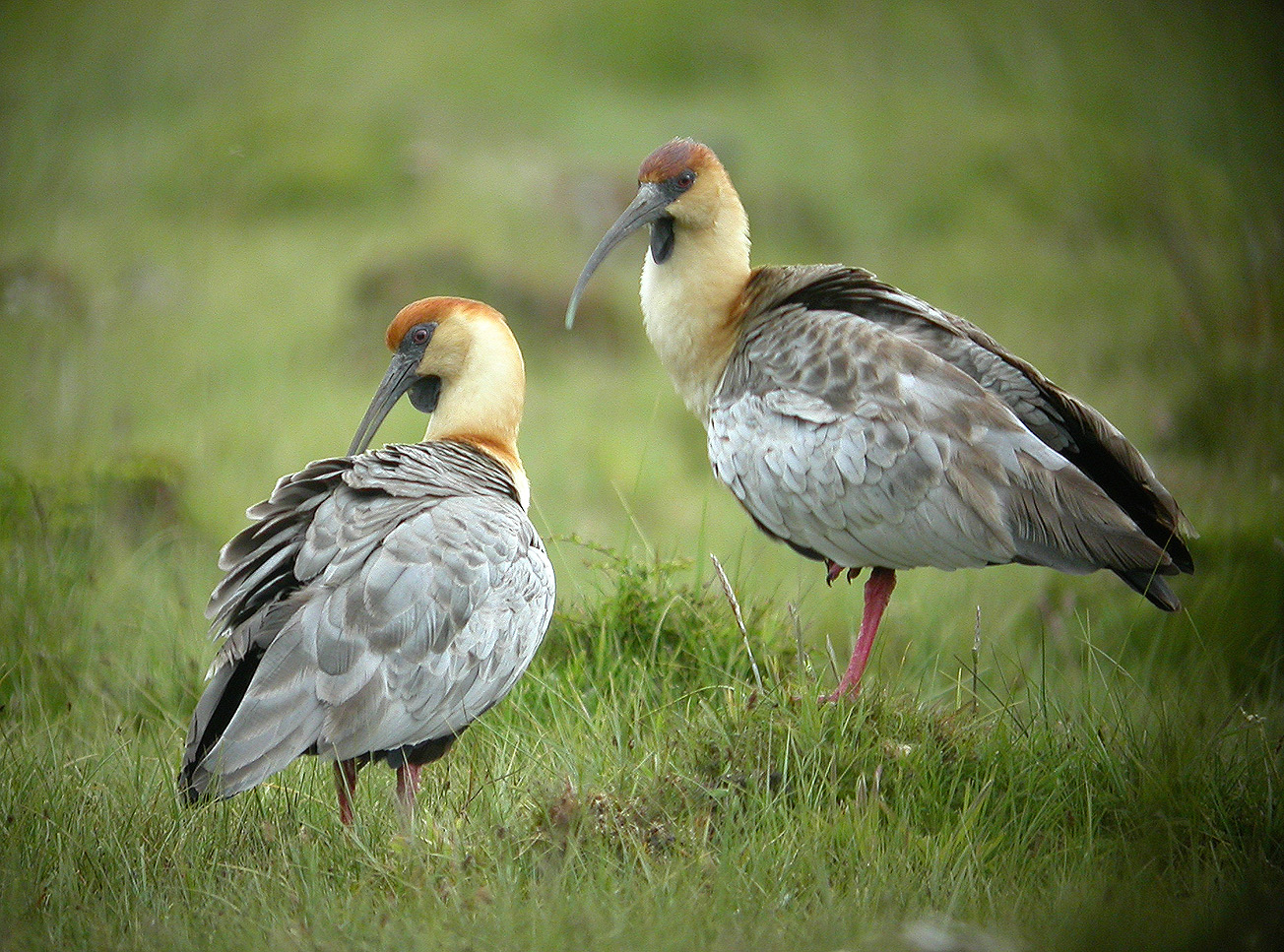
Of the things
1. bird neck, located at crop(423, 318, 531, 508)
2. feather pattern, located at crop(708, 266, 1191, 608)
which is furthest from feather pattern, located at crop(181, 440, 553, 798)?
feather pattern, located at crop(708, 266, 1191, 608)

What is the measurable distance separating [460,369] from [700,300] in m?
0.90

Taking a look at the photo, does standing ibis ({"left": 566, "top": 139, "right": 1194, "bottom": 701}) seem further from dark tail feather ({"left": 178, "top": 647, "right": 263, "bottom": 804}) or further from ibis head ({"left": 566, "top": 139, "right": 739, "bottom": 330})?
dark tail feather ({"left": 178, "top": 647, "right": 263, "bottom": 804})

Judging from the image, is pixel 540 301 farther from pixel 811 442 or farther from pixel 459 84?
pixel 811 442

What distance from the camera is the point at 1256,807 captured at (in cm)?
320

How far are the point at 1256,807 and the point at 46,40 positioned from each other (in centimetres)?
1041

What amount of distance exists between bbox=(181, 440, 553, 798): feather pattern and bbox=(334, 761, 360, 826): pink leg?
0.06 m

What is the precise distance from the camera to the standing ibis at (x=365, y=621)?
336cm

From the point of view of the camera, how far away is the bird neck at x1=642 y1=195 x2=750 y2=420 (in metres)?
4.55

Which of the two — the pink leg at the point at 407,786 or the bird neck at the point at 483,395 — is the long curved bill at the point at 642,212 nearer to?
the bird neck at the point at 483,395

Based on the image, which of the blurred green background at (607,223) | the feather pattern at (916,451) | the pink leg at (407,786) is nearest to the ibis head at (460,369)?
the blurred green background at (607,223)

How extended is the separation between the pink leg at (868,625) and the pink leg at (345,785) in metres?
1.37

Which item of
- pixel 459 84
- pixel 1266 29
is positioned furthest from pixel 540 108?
pixel 1266 29

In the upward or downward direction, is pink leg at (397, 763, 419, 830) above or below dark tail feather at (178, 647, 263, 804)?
below

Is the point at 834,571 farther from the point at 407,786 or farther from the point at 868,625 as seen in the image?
the point at 407,786
